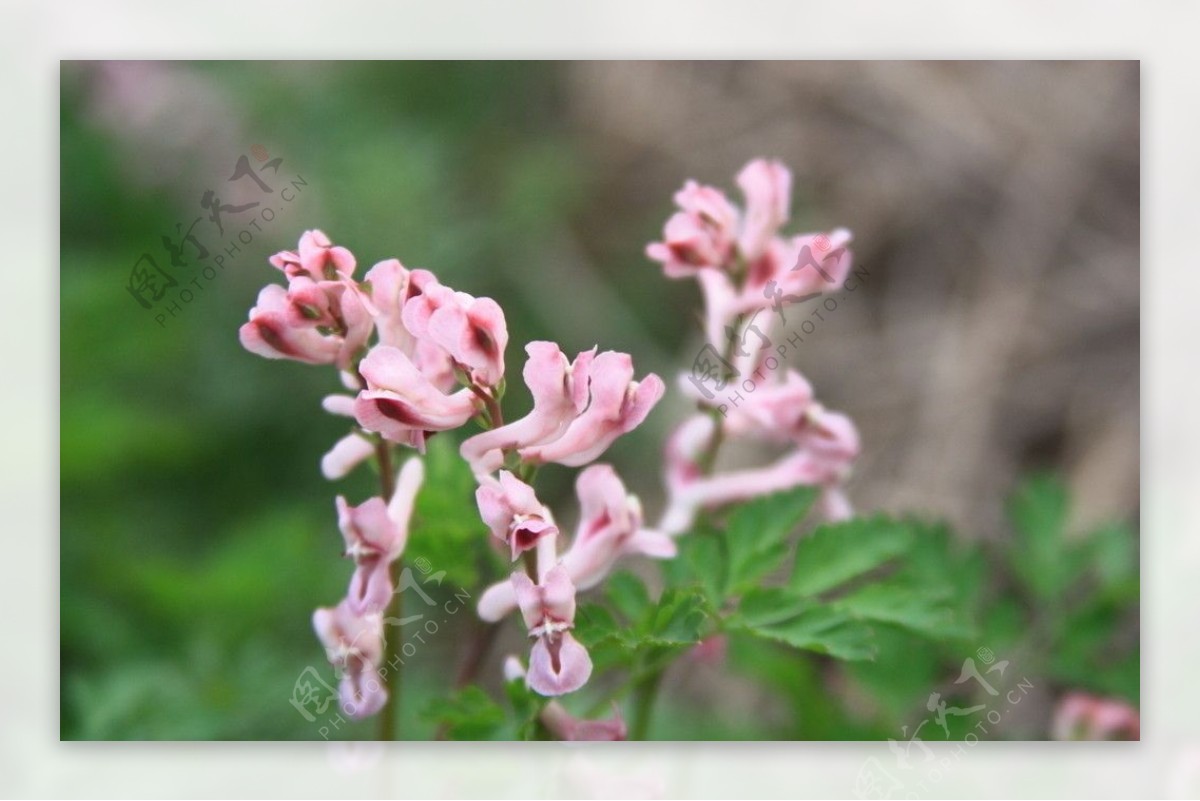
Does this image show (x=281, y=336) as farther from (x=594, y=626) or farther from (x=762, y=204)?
(x=762, y=204)

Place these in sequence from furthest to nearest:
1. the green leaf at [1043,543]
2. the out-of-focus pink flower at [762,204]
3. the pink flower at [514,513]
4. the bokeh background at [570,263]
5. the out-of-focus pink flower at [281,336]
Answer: the bokeh background at [570,263]
the green leaf at [1043,543]
the out-of-focus pink flower at [762,204]
the out-of-focus pink flower at [281,336]
the pink flower at [514,513]

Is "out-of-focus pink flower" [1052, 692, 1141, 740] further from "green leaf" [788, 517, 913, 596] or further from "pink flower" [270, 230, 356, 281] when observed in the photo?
"pink flower" [270, 230, 356, 281]

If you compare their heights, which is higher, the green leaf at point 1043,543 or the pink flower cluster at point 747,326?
the pink flower cluster at point 747,326

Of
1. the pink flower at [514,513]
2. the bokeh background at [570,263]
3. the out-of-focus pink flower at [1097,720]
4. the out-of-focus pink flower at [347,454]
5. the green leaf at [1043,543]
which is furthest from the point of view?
the bokeh background at [570,263]

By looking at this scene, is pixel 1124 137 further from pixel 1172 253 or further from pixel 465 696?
pixel 465 696

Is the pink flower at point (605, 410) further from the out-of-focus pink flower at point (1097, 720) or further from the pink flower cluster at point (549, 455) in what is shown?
the out-of-focus pink flower at point (1097, 720)

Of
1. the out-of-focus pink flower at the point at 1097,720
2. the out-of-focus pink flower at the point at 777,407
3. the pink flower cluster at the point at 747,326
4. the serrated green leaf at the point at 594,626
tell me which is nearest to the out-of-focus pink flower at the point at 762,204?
the pink flower cluster at the point at 747,326
